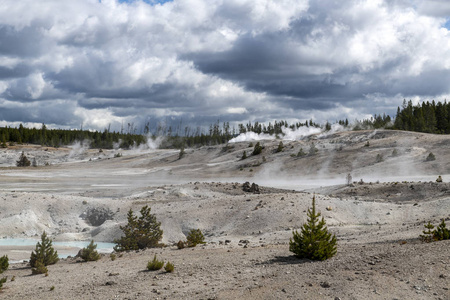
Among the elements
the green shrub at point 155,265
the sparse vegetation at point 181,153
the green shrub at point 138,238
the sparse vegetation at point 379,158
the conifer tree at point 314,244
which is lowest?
the green shrub at point 138,238

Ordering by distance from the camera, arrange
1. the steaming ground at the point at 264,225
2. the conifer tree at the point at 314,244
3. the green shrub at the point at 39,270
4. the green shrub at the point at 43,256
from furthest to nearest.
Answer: the green shrub at the point at 43,256
the green shrub at the point at 39,270
the conifer tree at the point at 314,244
the steaming ground at the point at 264,225

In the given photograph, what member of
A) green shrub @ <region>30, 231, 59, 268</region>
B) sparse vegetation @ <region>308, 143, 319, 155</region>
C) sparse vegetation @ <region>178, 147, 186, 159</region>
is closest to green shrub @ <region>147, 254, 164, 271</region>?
green shrub @ <region>30, 231, 59, 268</region>

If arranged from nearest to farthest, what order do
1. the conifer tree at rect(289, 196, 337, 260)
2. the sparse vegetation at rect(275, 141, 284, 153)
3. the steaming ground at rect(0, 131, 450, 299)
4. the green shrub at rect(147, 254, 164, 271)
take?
the steaming ground at rect(0, 131, 450, 299) → the conifer tree at rect(289, 196, 337, 260) → the green shrub at rect(147, 254, 164, 271) → the sparse vegetation at rect(275, 141, 284, 153)

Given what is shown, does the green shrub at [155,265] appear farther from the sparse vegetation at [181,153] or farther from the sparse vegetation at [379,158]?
the sparse vegetation at [181,153]

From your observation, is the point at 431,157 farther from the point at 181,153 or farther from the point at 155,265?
the point at 155,265

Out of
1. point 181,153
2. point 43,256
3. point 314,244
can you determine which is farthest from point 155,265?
point 181,153

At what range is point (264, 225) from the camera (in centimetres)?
2497

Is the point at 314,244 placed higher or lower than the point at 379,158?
lower

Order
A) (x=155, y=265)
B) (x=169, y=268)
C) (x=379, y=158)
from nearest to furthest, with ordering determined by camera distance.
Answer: (x=169, y=268)
(x=155, y=265)
(x=379, y=158)

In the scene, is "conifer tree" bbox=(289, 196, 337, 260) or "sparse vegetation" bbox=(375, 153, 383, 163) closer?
"conifer tree" bbox=(289, 196, 337, 260)

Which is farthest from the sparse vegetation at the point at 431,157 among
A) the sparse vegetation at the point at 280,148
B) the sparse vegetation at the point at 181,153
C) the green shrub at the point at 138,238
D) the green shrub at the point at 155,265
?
the green shrub at the point at 155,265

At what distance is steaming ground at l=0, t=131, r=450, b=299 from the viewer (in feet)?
36.0

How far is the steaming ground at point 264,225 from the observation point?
11.0 metres

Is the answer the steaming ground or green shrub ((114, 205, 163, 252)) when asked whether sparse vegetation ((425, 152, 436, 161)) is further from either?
green shrub ((114, 205, 163, 252))
